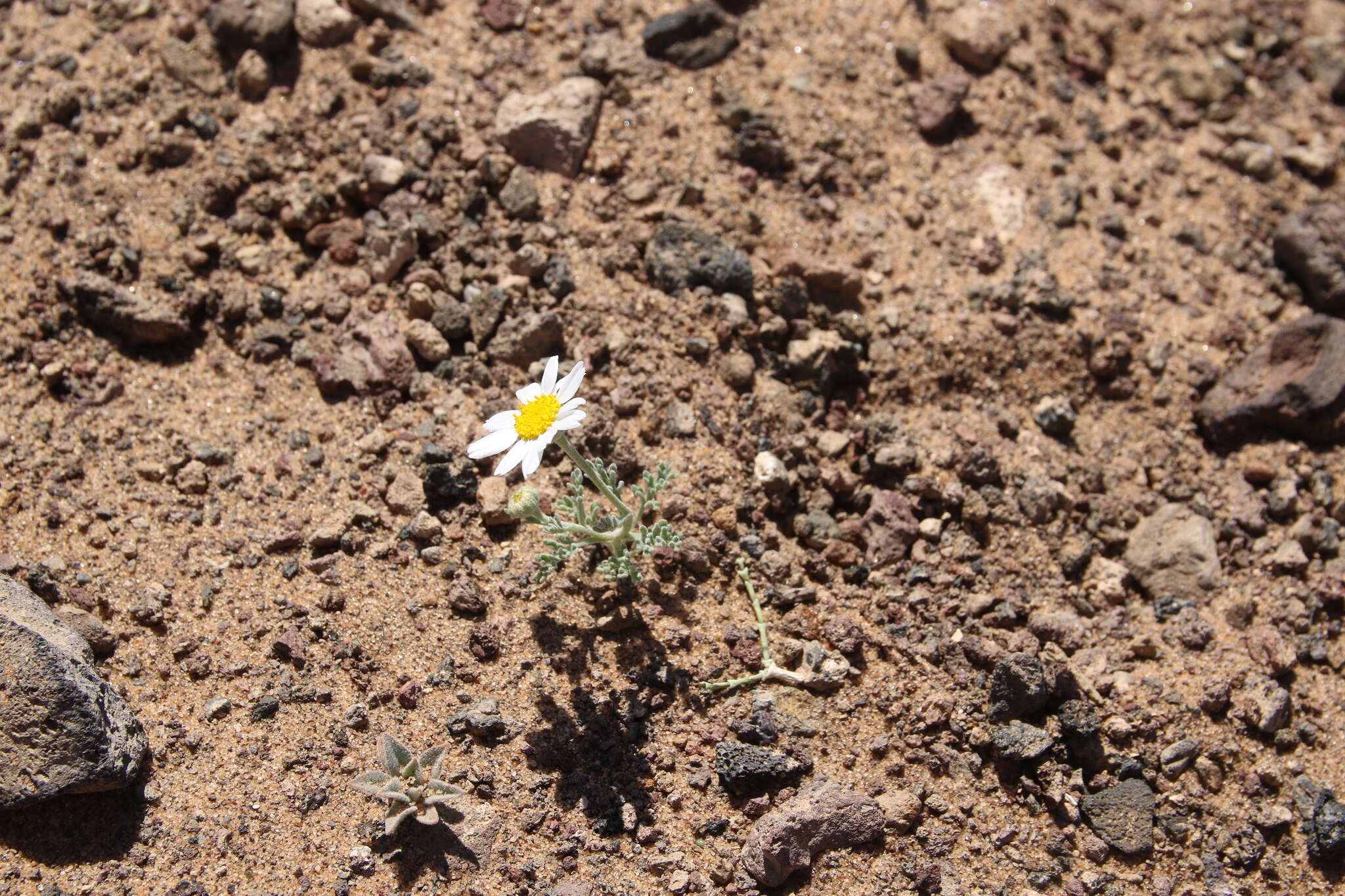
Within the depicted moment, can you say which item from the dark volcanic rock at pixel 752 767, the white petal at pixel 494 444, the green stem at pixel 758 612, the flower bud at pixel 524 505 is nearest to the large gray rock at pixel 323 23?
the white petal at pixel 494 444

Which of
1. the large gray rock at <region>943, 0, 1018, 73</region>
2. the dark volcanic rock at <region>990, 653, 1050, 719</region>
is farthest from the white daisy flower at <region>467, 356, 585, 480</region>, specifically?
the large gray rock at <region>943, 0, 1018, 73</region>

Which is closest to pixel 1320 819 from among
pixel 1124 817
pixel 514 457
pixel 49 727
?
pixel 1124 817

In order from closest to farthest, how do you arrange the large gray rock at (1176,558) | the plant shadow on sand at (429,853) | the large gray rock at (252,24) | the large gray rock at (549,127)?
the plant shadow on sand at (429,853) → the large gray rock at (1176,558) → the large gray rock at (549,127) → the large gray rock at (252,24)

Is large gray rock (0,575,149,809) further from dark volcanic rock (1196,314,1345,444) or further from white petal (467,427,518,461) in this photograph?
dark volcanic rock (1196,314,1345,444)

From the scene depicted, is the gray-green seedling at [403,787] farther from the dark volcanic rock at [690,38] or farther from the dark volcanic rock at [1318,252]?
the dark volcanic rock at [1318,252]

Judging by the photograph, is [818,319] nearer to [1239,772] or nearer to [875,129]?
[875,129]

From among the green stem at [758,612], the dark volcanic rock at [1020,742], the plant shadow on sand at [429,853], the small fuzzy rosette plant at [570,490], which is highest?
the small fuzzy rosette plant at [570,490]
